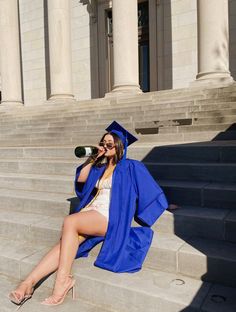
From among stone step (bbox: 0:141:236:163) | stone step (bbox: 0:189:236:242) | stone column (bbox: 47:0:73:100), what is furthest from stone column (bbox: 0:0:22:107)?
stone step (bbox: 0:189:236:242)

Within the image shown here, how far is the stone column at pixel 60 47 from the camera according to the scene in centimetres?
1372

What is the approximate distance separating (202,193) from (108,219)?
1.32m

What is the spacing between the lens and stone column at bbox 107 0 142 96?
11.7 m

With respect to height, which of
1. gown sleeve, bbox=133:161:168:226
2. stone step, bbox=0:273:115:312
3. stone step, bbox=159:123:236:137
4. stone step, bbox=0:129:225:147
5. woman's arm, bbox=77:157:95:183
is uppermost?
stone step, bbox=159:123:236:137

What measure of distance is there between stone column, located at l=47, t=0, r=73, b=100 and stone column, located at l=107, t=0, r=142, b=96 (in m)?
2.90

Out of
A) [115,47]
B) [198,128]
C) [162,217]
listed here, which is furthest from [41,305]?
[115,47]

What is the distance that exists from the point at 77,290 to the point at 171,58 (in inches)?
501

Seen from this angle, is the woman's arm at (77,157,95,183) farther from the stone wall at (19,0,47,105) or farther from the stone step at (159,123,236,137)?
the stone wall at (19,0,47,105)

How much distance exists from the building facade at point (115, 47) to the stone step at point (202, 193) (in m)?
6.38

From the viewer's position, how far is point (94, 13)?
16266 millimetres

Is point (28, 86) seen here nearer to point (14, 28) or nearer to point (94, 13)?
point (14, 28)

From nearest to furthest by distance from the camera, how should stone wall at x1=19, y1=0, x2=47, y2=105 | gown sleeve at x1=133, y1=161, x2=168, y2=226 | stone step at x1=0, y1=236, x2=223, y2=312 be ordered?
stone step at x1=0, y1=236, x2=223, y2=312 → gown sleeve at x1=133, y1=161, x2=168, y2=226 → stone wall at x1=19, y1=0, x2=47, y2=105

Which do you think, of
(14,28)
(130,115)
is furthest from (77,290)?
(14,28)

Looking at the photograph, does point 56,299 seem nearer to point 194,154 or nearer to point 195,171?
point 195,171
